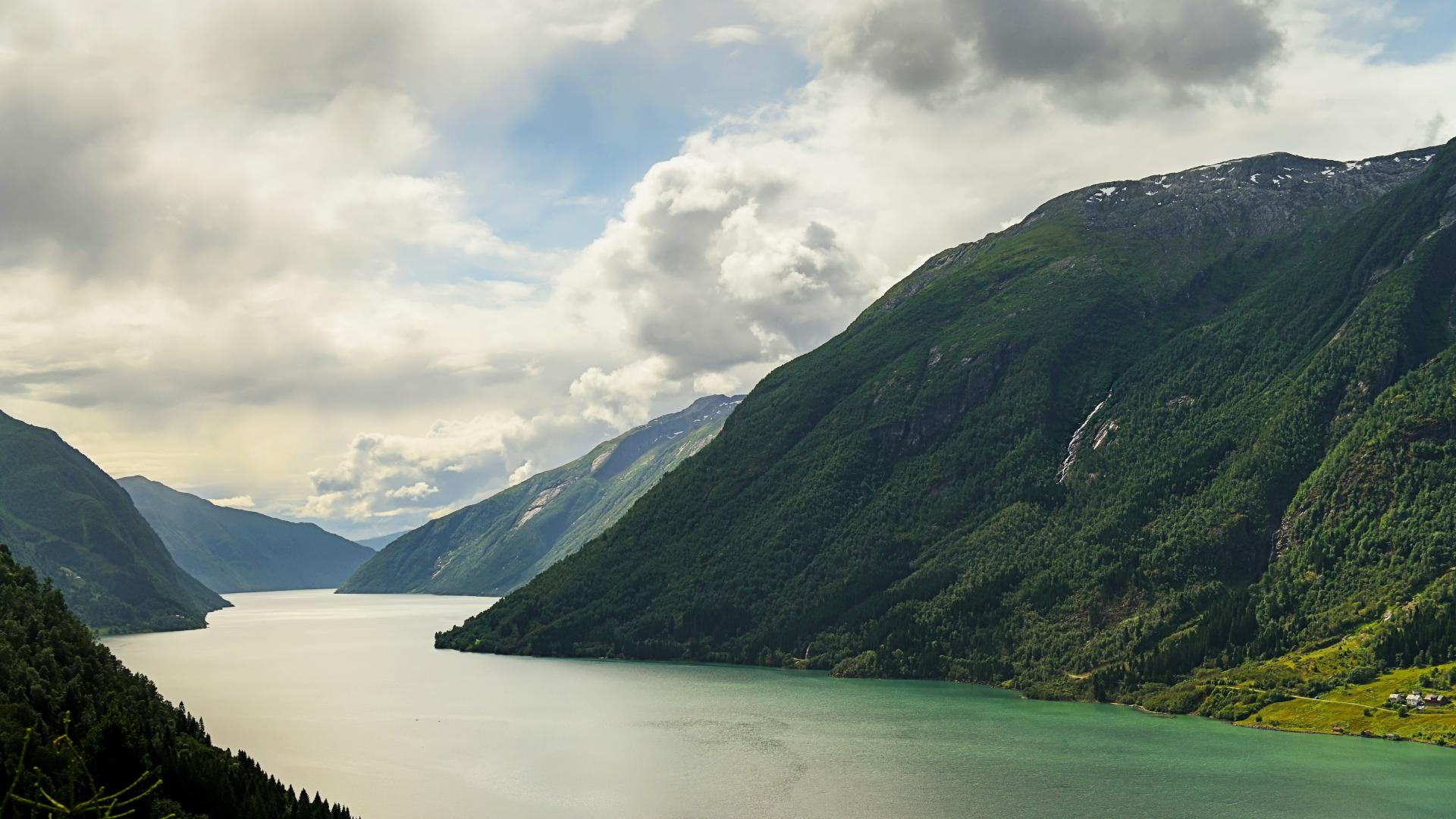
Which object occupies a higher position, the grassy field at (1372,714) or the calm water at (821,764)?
the grassy field at (1372,714)

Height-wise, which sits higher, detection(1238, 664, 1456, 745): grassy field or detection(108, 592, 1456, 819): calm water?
detection(1238, 664, 1456, 745): grassy field

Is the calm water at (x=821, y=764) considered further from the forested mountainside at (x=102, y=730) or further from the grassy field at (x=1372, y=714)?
the forested mountainside at (x=102, y=730)

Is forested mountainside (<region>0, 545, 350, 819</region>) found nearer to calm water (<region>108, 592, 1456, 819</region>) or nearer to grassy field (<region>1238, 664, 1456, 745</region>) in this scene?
calm water (<region>108, 592, 1456, 819</region>)

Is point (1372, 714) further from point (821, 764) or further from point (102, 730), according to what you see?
point (102, 730)

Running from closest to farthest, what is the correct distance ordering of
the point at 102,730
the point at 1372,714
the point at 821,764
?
the point at 102,730
the point at 821,764
the point at 1372,714

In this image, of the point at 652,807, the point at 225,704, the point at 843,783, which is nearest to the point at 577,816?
the point at 652,807

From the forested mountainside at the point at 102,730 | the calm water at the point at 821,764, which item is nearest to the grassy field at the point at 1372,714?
the calm water at the point at 821,764

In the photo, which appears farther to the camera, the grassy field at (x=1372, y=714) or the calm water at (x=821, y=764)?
the grassy field at (x=1372, y=714)

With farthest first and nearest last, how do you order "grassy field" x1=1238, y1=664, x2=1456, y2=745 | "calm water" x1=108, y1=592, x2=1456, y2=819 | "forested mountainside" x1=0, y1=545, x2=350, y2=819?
"grassy field" x1=1238, y1=664, x2=1456, y2=745, "calm water" x1=108, y1=592, x2=1456, y2=819, "forested mountainside" x1=0, y1=545, x2=350, y2=819

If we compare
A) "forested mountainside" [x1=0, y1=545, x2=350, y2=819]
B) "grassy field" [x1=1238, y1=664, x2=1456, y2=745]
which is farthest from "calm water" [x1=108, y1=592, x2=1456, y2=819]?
"forested mountainside" [x1=0, y1=545, x2=350, y2=819]

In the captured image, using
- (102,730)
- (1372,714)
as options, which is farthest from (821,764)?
(1372,714)
